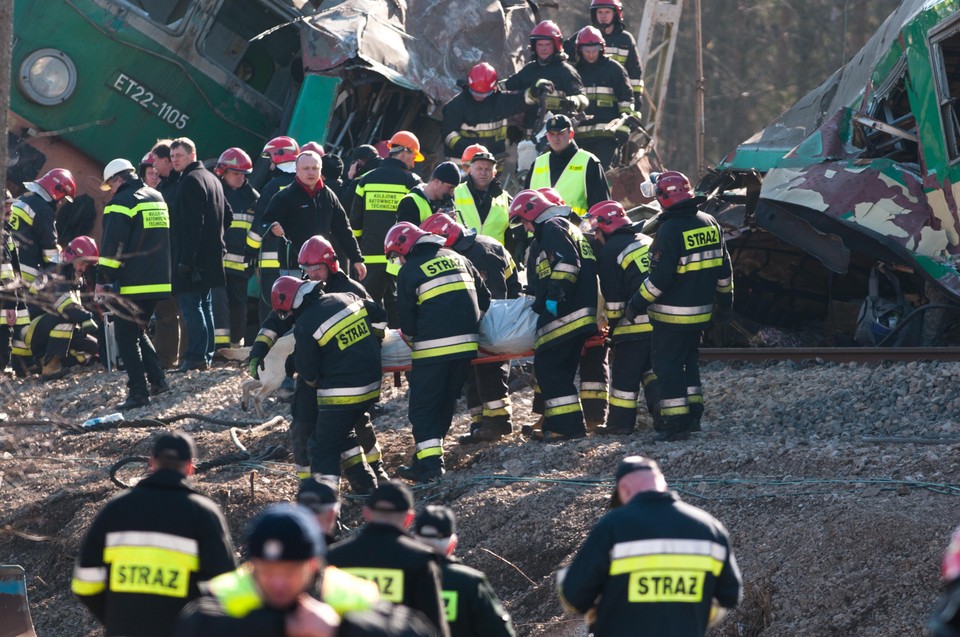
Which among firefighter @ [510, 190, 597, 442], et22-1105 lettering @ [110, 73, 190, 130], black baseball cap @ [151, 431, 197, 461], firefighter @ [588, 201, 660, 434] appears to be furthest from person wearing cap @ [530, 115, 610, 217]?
black baseball cap @ [151, 431, 197, 461]

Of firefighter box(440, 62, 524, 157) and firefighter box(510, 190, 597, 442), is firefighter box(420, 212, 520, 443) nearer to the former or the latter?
firefighter box(510, 190, 597, 442)

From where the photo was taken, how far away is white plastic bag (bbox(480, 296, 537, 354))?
9719 mm

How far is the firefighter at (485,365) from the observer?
10.0 metres

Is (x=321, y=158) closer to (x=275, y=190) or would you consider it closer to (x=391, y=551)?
(x=275, y=190)

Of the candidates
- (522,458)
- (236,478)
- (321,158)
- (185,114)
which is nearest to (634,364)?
(522,458)

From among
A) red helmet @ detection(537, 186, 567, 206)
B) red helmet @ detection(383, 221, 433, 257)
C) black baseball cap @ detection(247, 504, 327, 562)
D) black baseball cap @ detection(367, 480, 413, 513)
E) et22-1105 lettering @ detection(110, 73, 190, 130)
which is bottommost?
black baseball cap @ detection(367, 480, 413, 513)

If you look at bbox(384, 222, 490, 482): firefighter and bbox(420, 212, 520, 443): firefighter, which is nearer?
bbox(384, 222, 490, 482): firefighter

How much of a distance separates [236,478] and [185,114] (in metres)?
6.02

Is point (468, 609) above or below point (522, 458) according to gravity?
above

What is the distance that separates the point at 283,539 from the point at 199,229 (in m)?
9.12

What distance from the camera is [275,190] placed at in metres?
12.6

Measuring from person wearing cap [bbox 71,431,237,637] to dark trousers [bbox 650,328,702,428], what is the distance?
4.70m

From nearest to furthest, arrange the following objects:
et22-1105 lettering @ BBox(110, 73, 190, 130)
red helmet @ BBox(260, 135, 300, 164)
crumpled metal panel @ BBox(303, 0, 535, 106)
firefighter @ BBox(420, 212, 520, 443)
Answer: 1. firefighter @ BBox(420, 212, 520, 443)
2. red helmet @ BBox(260, 135, 300, 164)
3. crumpled metal panel @ BBox(303, 0, 535, 106)
4. et22-1105 lettering @ BBox(110, 73, 190, 130)

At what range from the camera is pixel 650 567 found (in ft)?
16.6
